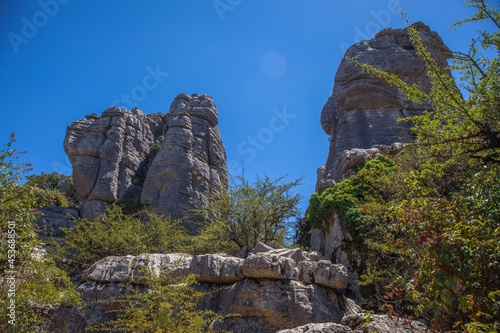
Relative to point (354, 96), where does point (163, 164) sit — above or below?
below

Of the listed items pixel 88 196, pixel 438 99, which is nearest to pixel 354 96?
pixel 438 99

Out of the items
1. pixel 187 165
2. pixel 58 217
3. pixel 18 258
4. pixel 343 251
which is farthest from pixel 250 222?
pixel 58 217

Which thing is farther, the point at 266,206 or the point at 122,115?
the point at 122,115

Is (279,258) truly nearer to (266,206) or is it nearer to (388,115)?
(266,206)

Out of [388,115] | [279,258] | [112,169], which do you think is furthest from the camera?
[112,169]

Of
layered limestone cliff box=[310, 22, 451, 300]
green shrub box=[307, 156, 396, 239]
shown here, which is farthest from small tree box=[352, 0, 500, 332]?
layered limestone cliff box=[310, 22, 451, 300]

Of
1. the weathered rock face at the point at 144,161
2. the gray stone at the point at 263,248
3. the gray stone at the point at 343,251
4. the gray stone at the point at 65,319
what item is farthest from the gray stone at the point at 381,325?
the weathered rock face at the point at 144,161

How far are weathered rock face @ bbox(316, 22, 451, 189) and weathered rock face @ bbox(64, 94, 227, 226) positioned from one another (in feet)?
39.6

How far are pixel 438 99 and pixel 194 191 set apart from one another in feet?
79.5

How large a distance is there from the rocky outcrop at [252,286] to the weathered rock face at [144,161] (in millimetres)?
16669

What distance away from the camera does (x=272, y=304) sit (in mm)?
7301

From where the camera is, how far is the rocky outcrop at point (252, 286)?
7.27 meters

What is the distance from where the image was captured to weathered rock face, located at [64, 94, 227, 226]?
2758 cm

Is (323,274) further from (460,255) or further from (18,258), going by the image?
(18,258)
